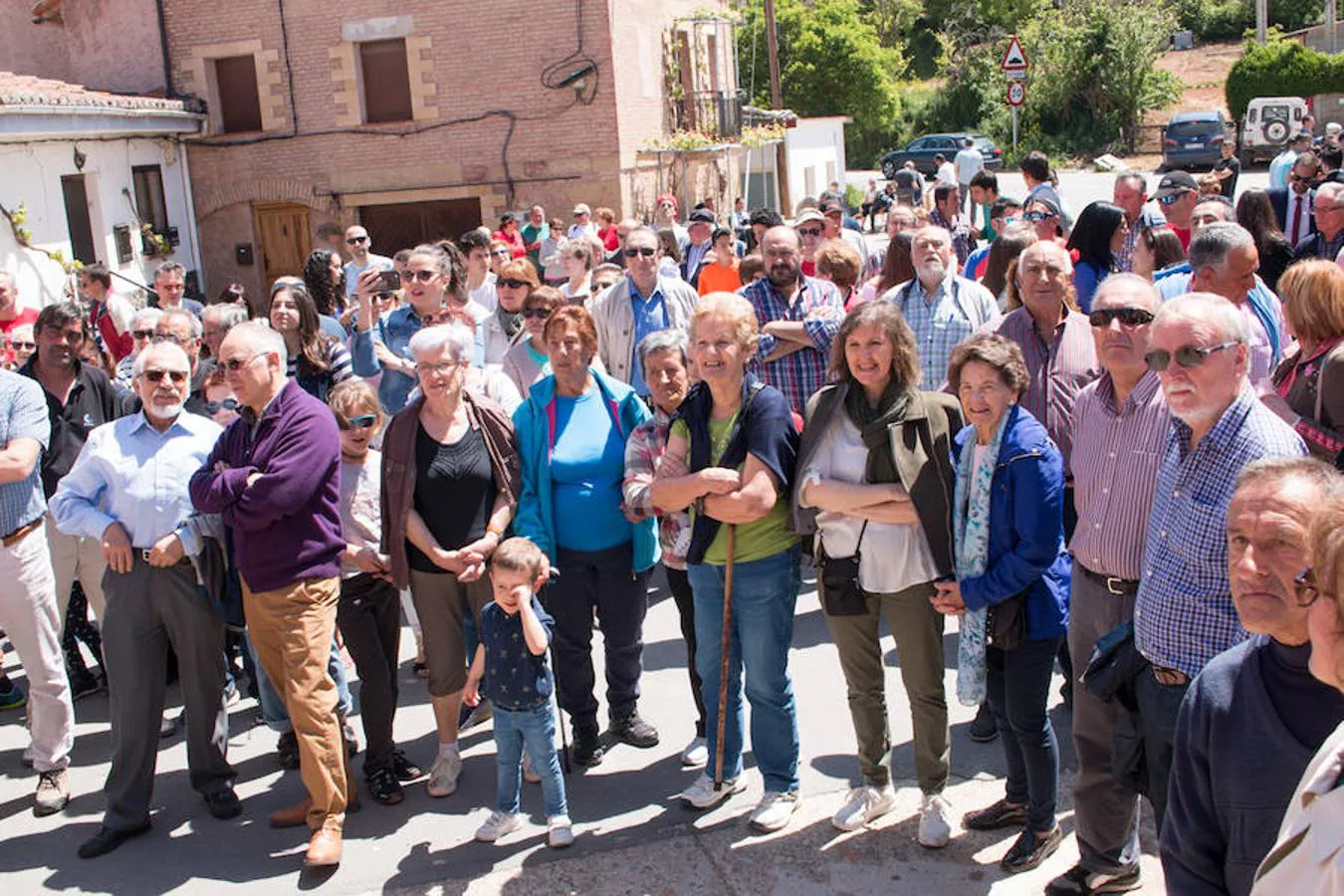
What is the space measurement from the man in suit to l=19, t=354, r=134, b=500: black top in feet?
30.2

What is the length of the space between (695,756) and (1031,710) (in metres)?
1.66

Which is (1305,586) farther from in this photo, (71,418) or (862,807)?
(71,418)

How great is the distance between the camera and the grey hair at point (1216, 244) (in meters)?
5.51

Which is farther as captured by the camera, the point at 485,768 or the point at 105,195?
the point at 105,195

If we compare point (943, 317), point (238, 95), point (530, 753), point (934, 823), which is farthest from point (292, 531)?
point (238, 95)

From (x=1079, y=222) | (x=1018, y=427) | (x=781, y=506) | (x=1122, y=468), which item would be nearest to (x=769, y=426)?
(x=781, y=506)

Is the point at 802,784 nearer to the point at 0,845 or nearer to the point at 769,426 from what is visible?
the point at 769,426

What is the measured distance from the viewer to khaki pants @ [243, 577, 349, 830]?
4949 millimetres

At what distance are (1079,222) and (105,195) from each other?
13634 millimetres

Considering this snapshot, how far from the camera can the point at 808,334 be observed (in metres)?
6.30

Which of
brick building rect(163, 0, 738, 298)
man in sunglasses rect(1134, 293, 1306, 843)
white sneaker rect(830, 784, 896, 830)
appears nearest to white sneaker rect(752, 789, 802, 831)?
white sneaker rect(830, 784, 896, 830)

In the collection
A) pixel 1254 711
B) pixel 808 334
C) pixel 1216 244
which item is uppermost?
pixel 1216 244

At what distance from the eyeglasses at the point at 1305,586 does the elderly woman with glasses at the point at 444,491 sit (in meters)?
3.41

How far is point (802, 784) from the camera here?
5.27 metres
